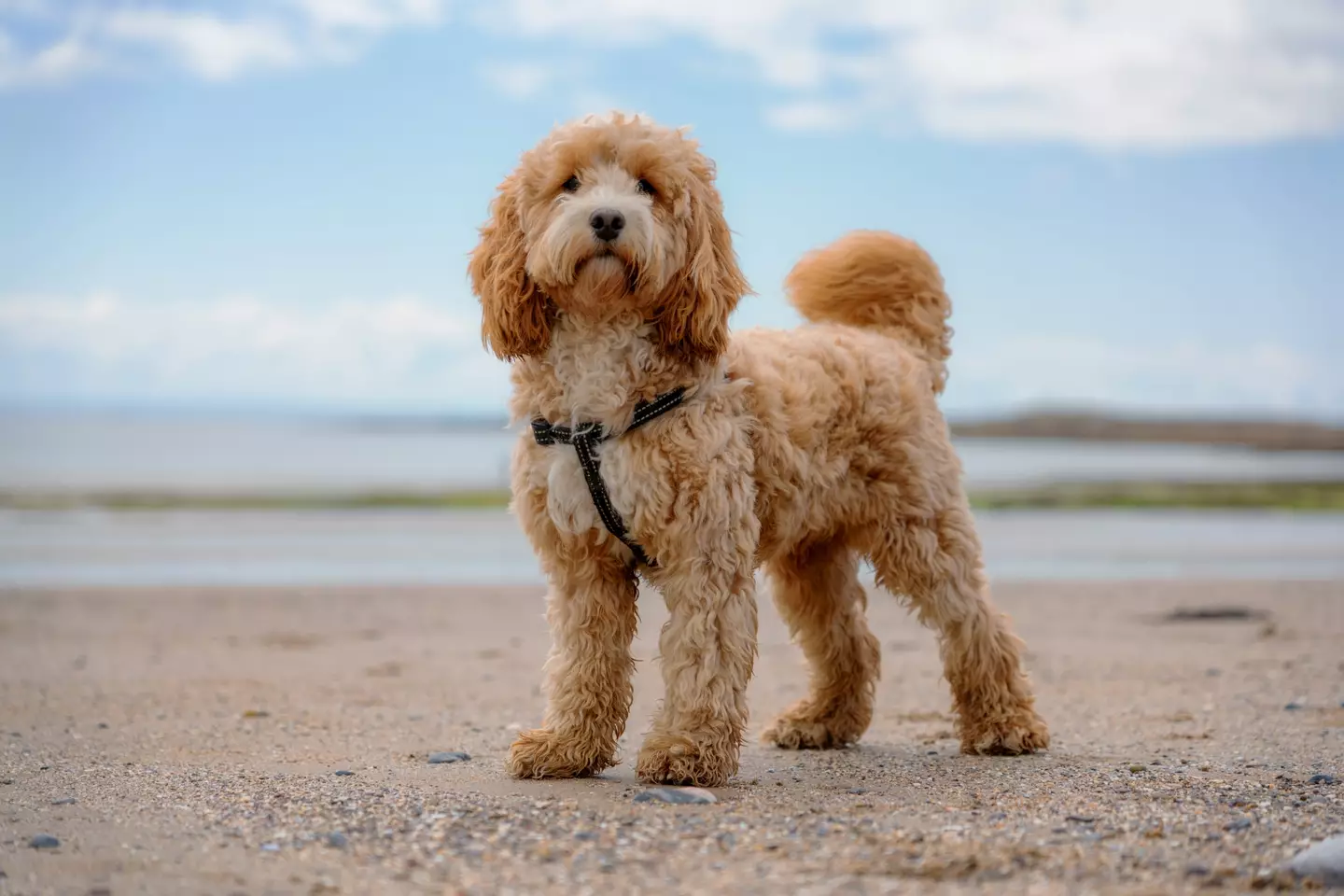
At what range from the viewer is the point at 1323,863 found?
12.2 feet

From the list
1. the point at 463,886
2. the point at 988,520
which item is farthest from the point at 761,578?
the point at 988,520

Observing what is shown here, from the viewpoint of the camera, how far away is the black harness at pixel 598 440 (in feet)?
16.4

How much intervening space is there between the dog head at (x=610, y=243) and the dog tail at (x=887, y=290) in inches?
59.3

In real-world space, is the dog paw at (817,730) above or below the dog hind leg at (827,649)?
below

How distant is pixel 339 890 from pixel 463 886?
333mm

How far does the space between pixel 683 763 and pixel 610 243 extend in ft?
6.38

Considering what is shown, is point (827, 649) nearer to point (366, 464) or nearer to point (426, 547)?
point (426, 547)

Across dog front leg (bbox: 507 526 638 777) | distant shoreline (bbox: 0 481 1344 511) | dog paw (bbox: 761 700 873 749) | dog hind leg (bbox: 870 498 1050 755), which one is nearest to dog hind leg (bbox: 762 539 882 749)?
dog paw (bbox: 761 700 873 749)

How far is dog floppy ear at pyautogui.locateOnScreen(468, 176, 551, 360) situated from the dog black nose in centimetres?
48

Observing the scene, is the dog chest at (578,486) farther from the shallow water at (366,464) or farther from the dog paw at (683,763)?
the shallow water at (366,464)

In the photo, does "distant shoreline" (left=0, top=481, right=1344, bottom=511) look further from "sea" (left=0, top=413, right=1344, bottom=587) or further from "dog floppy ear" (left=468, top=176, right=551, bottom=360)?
"dog floppy ear" (left=468, top=176, right=551, bottom=360)

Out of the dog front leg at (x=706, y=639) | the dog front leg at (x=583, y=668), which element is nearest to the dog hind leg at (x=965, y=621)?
the dog front leg at (x=706, y=639)

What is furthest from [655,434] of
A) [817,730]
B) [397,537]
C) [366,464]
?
[366,464]

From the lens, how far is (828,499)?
5719 mm
